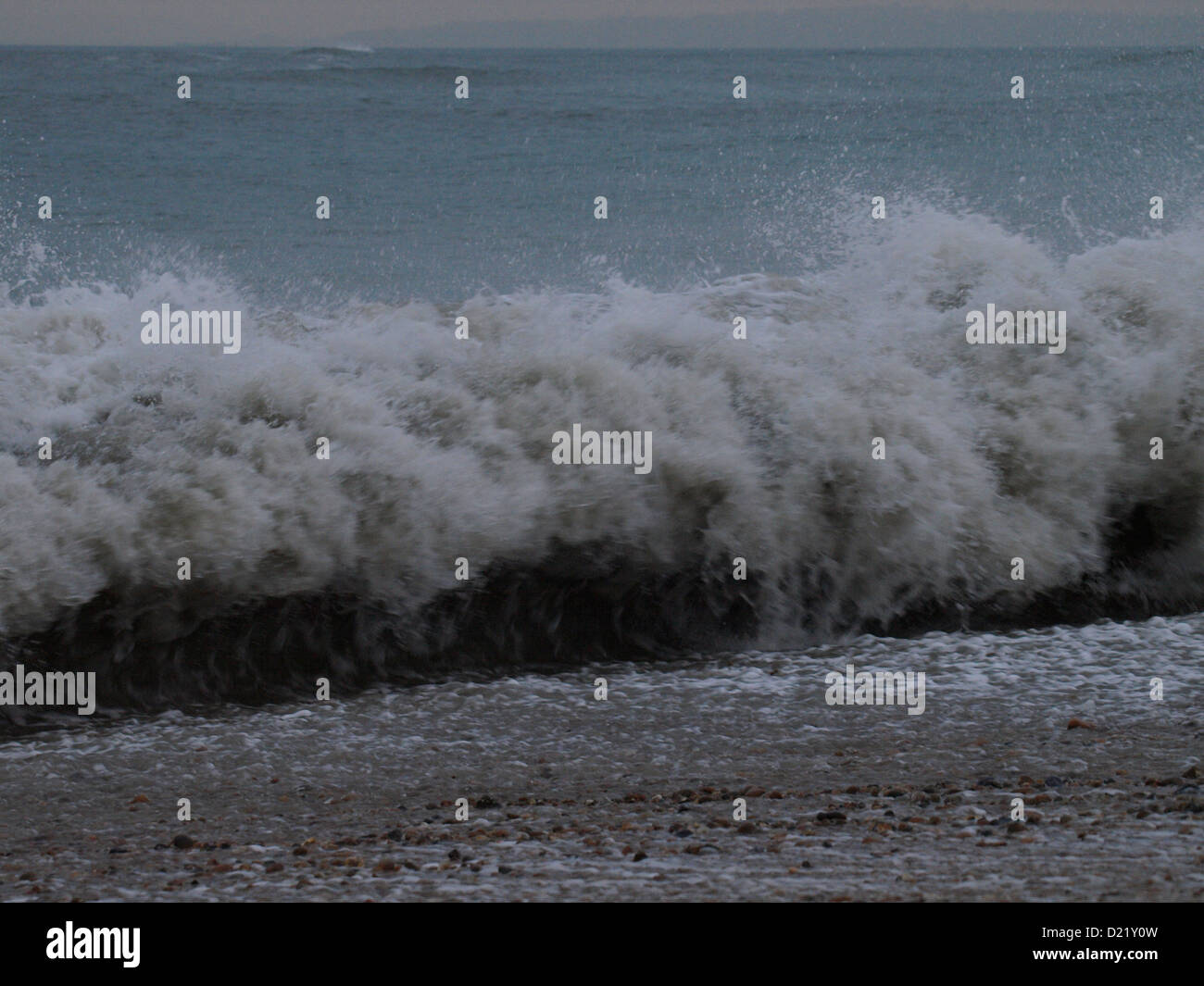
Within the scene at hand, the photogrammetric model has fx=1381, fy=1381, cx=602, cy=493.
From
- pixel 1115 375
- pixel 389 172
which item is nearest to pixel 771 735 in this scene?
pixel 1115 375

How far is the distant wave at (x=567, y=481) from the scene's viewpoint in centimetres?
614

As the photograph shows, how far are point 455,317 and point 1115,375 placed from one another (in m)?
3.83

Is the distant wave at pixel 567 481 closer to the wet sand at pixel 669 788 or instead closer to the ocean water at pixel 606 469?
the ocean water at pixel 606 469

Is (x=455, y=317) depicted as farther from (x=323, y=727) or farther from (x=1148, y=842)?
(x=1148, y=842)

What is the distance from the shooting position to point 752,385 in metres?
7.51

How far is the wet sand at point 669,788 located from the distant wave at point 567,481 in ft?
1.41

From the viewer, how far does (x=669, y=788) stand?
16.0 ft

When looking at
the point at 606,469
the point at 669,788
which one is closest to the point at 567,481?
the point at 606,469

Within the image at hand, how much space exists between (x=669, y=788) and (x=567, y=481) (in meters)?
2.34

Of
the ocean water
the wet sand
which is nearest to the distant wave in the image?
the ocean water

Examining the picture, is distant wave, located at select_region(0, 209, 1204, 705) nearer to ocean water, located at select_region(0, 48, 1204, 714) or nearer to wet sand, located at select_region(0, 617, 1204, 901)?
ocean water, located at select_region(0, 48, 1204, 714)

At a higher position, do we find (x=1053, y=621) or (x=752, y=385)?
(x=752, y=385)

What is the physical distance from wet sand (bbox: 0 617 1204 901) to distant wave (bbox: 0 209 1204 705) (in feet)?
1.41

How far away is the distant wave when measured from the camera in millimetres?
6141
